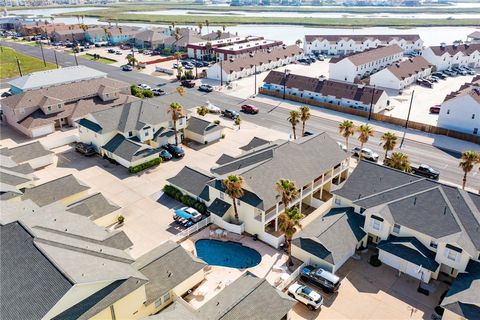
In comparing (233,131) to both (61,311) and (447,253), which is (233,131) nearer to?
(447,253)

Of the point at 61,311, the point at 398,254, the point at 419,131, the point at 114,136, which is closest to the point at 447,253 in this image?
the point at 398,254

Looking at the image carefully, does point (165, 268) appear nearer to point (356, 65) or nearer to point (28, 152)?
point (28, 152)

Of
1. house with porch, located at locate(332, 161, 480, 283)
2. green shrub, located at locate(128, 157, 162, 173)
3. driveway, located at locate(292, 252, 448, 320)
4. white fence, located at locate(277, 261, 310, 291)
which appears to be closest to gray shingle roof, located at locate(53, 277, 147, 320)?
white fence, located at locate(277, 261, 310, 291)

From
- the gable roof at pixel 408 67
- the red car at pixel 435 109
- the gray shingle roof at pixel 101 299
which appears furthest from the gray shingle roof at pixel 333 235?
the gable roof at pixel 408 67

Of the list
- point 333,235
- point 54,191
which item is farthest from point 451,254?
point 54,191

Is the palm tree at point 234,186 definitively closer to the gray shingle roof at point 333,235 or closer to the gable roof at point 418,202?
the gray shingle roof at point 333,235

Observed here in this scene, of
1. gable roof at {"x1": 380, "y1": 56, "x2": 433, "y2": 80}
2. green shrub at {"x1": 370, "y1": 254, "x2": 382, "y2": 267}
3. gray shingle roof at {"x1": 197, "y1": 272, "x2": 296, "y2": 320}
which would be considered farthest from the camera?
gable roof at {"x1": 380, "y1": 56, "x2": 433, "y2": 80}

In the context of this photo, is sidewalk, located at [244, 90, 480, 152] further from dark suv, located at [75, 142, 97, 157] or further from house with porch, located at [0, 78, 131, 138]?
dark suv, located at [75, 142, 97, 157]
